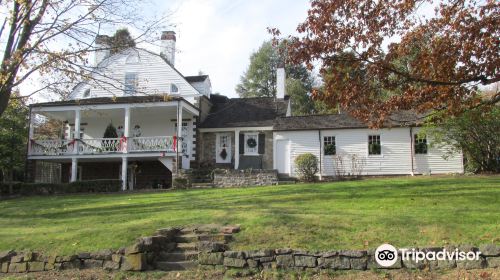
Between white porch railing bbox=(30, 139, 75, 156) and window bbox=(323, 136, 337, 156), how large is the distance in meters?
13.3

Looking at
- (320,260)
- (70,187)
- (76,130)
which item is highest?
(76,130)

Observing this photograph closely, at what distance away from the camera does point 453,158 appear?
22.1 m

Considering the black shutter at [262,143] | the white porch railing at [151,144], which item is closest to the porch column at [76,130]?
the white porch railing at [151,144]

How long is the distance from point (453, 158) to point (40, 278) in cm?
1925

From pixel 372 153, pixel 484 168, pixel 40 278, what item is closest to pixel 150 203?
pixel 40 278

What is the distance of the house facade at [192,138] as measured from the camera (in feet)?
75.4

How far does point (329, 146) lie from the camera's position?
2383cm

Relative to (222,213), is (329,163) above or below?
above

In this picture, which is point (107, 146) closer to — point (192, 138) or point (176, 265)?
point (192, 138)

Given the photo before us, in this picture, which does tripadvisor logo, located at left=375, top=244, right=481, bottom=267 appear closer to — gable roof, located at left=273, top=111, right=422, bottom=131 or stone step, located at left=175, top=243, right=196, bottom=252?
stone step, located at left=175, top=243, right=196, bottom=252

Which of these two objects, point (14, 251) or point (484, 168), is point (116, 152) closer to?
point (14, 251)

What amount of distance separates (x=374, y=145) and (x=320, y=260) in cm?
1618

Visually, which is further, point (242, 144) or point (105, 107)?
point (242, 144)

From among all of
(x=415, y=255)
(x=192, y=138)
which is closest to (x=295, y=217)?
(x=415, y=255)
